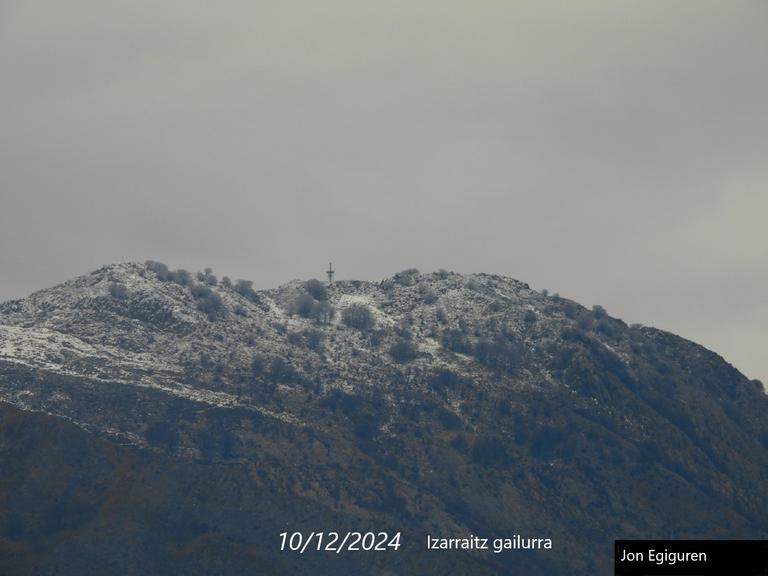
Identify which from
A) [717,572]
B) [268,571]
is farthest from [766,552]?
[268,571]

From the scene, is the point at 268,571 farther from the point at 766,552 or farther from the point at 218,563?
the point at 766,552

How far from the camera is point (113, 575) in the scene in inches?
→ 7584

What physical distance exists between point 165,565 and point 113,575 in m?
8.71

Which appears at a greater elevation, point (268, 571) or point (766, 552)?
point (268, 571)

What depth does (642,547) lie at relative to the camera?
258 ft

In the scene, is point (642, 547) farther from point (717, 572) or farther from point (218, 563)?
point (218, 563)

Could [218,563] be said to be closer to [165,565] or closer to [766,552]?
[165,565]

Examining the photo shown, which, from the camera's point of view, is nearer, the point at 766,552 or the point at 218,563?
the point at 766,552

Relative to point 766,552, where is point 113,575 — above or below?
above

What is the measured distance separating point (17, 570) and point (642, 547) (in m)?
138

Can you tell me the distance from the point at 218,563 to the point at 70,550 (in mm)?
21118

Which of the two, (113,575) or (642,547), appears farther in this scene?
(113,575)

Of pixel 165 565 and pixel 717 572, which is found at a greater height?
pixel 165 565

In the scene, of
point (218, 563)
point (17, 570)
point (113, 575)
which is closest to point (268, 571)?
point (218, 563)
